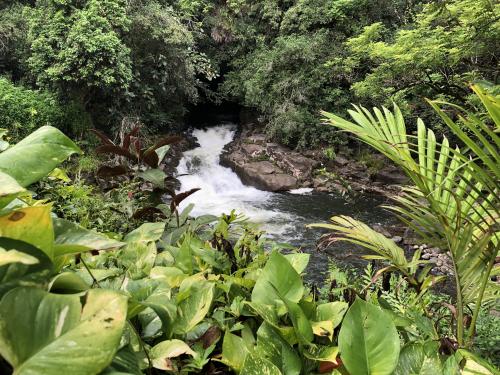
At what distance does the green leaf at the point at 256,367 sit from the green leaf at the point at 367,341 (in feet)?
0.48

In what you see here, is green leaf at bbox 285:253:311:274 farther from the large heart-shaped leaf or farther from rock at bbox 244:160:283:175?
rock at bbox 244:160:283:175

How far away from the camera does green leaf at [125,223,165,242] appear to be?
1.23 m

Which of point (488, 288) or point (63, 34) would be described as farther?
point (63, 34)

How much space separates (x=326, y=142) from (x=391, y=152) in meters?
10.9

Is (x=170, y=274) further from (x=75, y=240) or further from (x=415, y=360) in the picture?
(x=415, y=360)

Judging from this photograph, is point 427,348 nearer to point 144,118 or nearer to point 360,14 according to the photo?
point 144,118

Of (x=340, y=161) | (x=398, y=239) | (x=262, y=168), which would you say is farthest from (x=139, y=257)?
(x=340, y=161)

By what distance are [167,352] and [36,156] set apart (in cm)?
43

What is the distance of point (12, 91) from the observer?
876 cm

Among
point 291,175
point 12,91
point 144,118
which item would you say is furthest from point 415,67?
point 12,91

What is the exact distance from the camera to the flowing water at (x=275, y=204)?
739 cm

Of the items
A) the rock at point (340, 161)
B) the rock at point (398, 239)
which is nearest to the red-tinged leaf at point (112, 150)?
the rock at point (398, 239)

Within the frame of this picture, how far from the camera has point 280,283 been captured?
2.87 feet

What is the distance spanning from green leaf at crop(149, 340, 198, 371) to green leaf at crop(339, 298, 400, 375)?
0.97 feet
